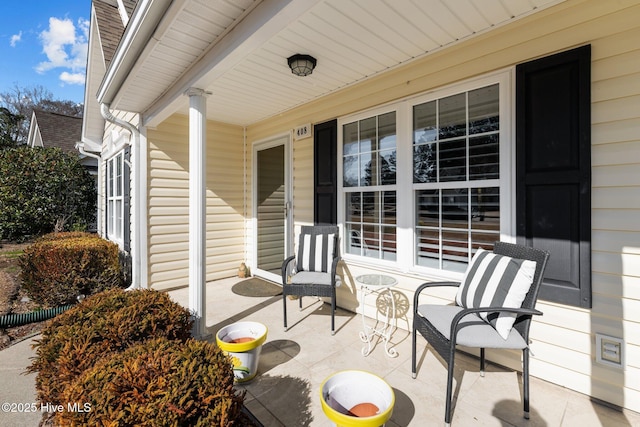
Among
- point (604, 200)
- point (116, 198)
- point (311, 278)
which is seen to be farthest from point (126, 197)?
point (604, 200)

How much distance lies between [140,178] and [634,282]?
512cm

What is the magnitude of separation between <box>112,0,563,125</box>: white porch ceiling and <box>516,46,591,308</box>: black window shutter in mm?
509

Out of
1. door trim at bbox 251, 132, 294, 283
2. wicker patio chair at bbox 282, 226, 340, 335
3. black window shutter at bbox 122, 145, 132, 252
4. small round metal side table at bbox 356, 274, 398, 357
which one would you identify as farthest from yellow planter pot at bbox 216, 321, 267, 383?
black window shutter at bbox 122, 145, 132, 252

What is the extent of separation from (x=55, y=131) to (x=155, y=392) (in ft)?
47.1

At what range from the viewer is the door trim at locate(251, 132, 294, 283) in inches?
171

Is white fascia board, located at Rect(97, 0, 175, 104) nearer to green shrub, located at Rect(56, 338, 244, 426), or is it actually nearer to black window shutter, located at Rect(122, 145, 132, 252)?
black window shutter, located at Rect(122, 145, 132, 252)

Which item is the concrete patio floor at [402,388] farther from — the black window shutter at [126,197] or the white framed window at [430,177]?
the black window shutter at [126,197]

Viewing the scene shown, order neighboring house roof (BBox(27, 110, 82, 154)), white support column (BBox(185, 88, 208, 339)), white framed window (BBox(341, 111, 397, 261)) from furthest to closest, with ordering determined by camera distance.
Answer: neighboring house roof (BBox(27, 110, 82, 154)), white framed window (BBox(341, 111, 397, 261)), white support column (BBox(185, 88, 208, 339))

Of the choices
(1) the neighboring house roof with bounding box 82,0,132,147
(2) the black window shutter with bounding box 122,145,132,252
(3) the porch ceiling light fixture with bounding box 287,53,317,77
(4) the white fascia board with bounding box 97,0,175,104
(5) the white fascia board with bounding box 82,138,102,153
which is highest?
(1) the neighboring house roof with bounding box 82,0,132,147

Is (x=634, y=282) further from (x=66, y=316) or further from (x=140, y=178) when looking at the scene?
(x=140, y=178)

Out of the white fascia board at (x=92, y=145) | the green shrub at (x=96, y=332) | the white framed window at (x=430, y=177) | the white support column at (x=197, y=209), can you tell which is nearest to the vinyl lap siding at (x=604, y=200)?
the white framed window at (x=430, y=177)

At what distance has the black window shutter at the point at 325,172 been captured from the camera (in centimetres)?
366

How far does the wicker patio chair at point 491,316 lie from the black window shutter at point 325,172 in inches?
74.5

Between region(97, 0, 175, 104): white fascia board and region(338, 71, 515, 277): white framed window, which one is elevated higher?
region(97, 0, 175, 104): white fascia board
